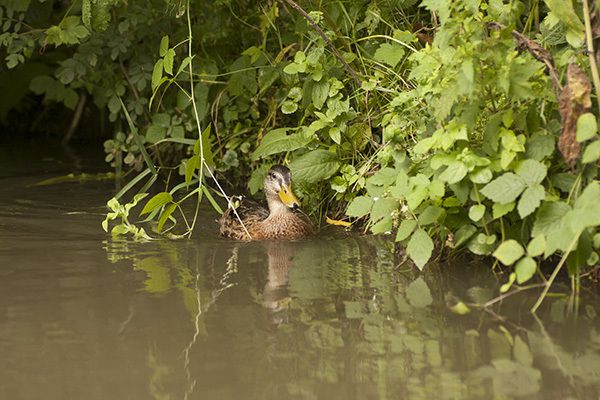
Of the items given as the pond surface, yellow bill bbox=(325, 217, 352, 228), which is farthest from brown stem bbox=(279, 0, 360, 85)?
the pond surface

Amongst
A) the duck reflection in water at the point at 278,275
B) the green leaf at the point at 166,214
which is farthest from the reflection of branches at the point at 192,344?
the green leaf at the point at 166,214

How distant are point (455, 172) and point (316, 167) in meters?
1.66

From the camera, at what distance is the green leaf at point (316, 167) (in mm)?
6129

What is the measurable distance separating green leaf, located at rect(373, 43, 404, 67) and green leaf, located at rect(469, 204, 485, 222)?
4.89 ft

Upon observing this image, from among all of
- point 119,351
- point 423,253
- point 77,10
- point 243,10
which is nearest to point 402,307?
point 423,253

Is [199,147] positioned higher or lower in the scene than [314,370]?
higher

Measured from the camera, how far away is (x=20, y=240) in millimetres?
5895

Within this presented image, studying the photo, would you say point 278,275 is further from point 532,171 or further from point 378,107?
point 378,107

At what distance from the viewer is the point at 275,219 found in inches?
249

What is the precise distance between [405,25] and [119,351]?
3.19 metres

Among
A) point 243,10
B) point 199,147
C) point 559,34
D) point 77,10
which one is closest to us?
point 559,34

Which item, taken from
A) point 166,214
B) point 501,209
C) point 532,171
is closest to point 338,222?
point 166,214

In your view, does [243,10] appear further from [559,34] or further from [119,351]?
[119,351]

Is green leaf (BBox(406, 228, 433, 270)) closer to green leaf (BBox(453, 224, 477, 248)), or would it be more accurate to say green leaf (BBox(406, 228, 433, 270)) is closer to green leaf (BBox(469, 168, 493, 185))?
green leaf (BBox(453, 224, 477, 248))
